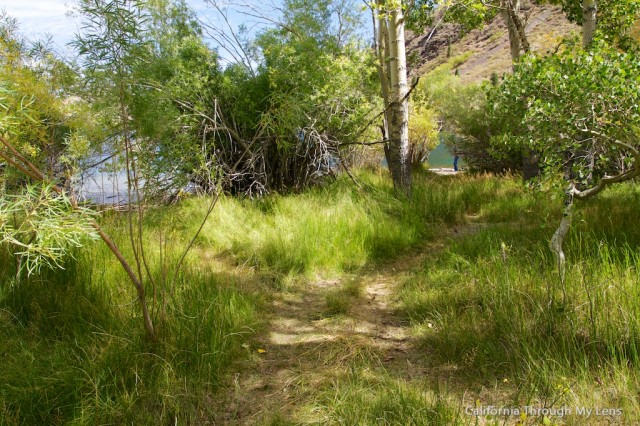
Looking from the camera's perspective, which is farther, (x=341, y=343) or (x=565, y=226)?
(x=565, y=226)

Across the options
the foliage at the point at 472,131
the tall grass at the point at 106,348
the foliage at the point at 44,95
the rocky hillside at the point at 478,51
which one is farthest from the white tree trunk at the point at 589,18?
the rocky hillside at the point at 478,51

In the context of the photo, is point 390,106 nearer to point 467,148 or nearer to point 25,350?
point 25,350

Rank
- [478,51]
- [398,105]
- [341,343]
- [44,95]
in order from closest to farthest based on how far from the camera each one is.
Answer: [341,343] → [44,95] → [398,105] → [478,51]

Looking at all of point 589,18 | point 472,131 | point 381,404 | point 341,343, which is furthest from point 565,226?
point 472,131

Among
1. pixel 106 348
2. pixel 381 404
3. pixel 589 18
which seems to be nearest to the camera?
pixel 381 404

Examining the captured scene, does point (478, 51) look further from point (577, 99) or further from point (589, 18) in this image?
point (577, 99)

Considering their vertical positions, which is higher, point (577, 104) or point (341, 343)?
point (577, 104)

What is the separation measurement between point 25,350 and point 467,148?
12.4m

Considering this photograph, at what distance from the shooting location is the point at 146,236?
455cm

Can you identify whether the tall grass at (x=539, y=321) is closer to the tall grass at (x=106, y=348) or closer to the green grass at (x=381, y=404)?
the green grass at (x=381, y=404)

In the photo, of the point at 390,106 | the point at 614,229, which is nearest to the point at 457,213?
the point at 390,106

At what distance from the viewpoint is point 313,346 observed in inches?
123

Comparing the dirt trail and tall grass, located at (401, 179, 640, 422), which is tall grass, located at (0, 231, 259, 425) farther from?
tall grass, located at (401, 179, 640, 422)

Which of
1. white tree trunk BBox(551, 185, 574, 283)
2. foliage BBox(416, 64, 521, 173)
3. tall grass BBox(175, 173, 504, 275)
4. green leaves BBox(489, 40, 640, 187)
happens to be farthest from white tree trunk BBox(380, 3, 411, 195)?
foliage BBox(416, 64, 521, 173)
